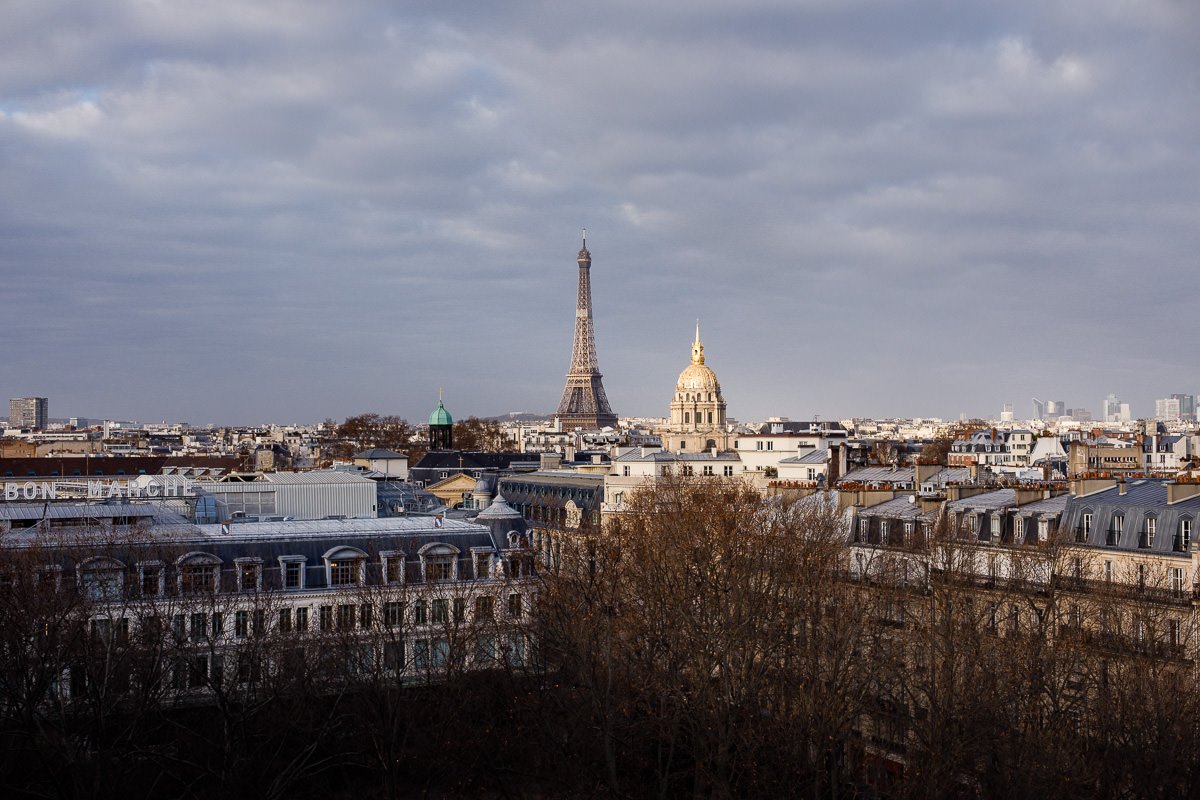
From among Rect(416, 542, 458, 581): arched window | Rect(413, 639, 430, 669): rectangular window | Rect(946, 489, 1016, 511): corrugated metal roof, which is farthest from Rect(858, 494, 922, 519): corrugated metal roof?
Rect(413, 639, 430, 669): rectangular window

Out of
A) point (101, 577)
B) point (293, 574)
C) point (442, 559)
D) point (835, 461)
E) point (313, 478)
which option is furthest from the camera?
point (835, 461)

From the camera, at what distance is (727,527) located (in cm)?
3422

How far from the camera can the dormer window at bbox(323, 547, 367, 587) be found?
33653 mm

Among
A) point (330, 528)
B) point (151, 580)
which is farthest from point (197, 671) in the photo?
point (330, 528)

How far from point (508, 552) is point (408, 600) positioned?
19.4 ft

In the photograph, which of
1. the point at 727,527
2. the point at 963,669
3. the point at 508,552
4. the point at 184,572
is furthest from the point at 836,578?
the point at 184,572

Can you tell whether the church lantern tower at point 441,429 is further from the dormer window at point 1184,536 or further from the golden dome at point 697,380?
the dormer window at point 1184,536

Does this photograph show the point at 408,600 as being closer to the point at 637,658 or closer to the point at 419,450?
the point at 637,658

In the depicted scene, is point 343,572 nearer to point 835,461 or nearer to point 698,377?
point 835,461

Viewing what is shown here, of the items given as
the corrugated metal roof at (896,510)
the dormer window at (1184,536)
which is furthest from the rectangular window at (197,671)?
the dormer window at (1184,536)

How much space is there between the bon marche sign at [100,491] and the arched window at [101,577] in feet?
53.0

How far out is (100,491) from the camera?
6125cm

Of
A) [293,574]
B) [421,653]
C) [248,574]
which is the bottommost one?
[421,653]

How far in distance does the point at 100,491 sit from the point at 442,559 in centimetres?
3271
